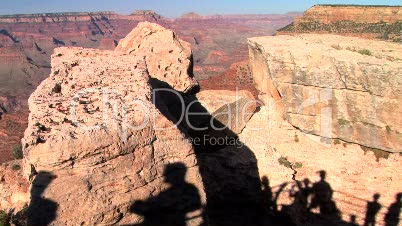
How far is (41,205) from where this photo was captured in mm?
5371

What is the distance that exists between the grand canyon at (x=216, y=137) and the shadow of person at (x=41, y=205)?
35 mm

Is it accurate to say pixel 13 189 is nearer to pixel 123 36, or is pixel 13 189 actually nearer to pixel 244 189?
pixel 244 189

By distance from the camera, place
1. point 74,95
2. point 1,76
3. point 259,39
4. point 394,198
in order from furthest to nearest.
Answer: point 1,76
point 259,39
point 394,198
point 74,95

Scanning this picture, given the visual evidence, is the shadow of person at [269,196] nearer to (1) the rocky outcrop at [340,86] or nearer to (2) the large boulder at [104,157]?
(1) the rocky outcrop at [340,86]

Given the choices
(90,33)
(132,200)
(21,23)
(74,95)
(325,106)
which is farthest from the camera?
(90,33)

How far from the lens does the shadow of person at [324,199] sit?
1235cm

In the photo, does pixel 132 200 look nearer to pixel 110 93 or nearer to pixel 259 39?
pixel 110 93

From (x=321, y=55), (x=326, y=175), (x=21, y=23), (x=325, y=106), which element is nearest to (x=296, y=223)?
(x=326, y=175)

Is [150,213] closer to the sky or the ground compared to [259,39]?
closer to the ground

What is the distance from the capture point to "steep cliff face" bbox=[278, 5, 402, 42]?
3867cm

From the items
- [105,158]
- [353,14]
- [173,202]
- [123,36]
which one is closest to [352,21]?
[353,14]

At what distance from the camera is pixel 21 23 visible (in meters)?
140

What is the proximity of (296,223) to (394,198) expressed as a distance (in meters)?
3.27

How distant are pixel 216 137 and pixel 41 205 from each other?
7.78m
